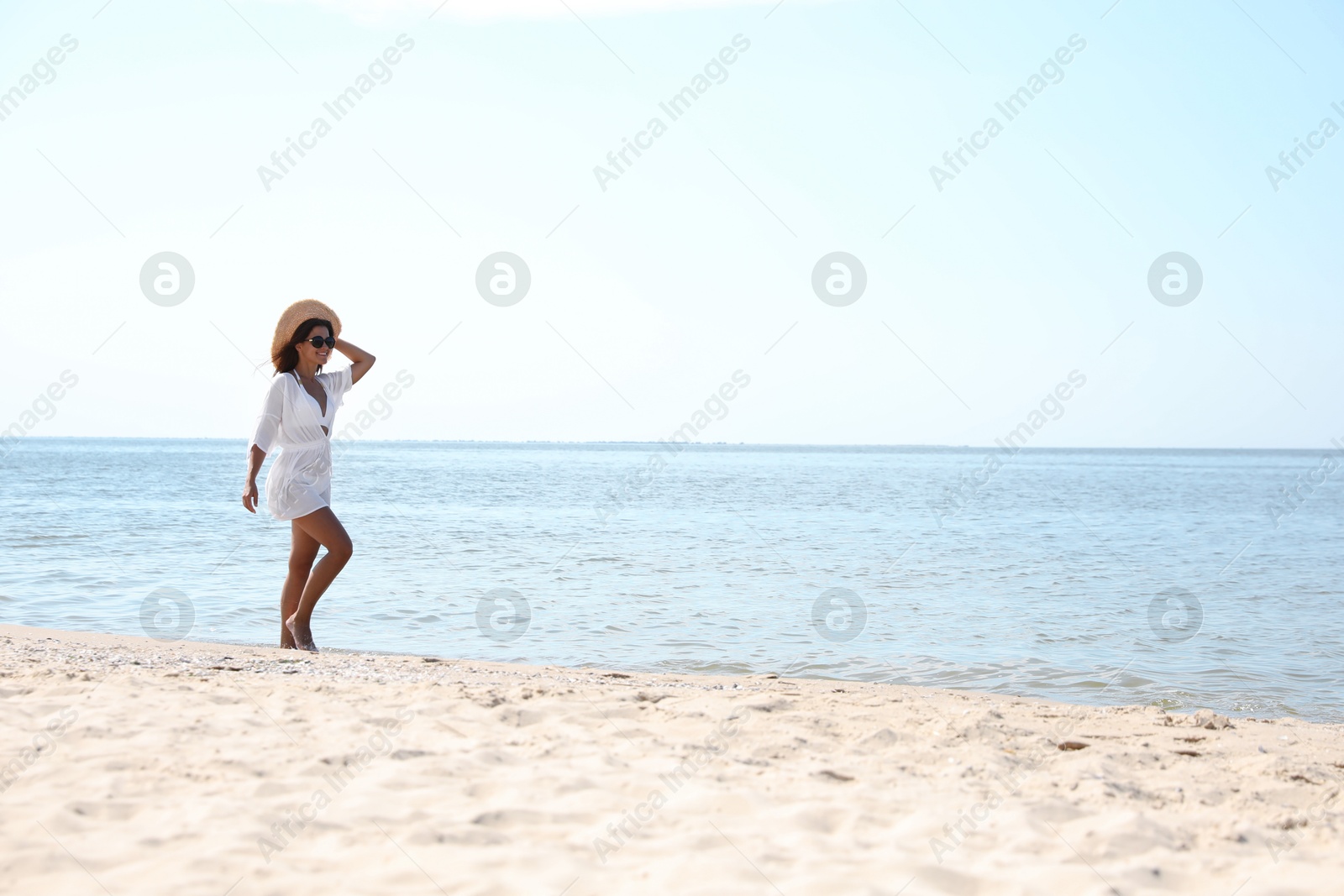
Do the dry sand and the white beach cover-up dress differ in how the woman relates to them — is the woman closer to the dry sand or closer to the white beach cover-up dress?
the white beach cover-up dress

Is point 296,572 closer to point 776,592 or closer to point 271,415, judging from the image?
point 271,415

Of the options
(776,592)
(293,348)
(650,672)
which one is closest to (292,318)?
(293,348)

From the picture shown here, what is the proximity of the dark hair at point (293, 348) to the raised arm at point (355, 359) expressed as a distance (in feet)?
0.85

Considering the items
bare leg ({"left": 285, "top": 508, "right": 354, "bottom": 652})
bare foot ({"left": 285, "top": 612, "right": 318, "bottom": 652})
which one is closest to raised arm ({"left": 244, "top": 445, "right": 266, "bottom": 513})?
bare leg ({"left": 285, "top": 508, "right": 354, "bottom": 652})

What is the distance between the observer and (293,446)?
550 cm

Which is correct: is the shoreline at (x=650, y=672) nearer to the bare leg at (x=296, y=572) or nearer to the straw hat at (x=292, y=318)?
the bare leg at (x=296, y=572)

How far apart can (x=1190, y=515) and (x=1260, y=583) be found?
1093 centimetres

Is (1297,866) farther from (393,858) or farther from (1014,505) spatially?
(1014,505)

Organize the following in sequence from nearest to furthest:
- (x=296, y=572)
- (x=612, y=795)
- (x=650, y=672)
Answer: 1. (x=612, y=795)
2. (x=296, y=572)
3. (x=650, y=672)

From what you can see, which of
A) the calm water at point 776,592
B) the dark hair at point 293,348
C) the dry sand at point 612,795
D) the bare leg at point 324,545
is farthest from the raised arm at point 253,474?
the calm water at point 776,592

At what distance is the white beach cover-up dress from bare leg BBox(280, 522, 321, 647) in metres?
0.20

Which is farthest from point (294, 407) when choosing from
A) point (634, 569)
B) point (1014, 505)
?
point (1014, 505)

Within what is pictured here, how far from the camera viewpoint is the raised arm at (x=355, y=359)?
19.1ft

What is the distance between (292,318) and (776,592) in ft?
18.6
